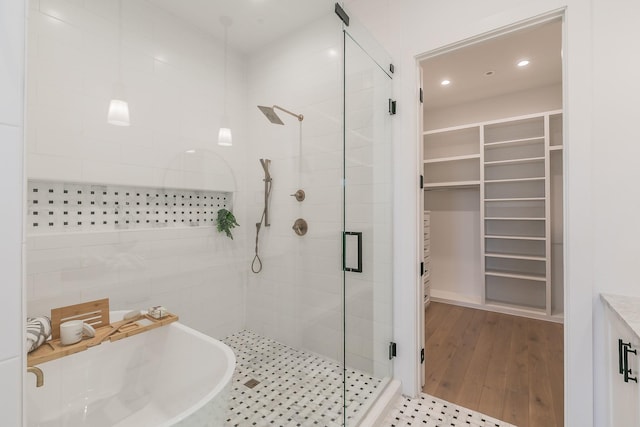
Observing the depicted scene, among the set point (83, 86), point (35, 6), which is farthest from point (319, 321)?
point (35, 6)

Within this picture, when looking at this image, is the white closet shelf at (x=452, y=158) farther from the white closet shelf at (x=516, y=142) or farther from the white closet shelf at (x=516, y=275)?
the white closet shelf at (x=516, y=275)

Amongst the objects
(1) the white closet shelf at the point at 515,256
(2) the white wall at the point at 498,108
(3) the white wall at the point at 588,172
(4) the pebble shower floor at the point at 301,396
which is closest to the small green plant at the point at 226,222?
(4) the pebble shower floor at the point at 301,396

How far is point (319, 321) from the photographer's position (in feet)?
6.60

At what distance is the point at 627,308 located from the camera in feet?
3.85

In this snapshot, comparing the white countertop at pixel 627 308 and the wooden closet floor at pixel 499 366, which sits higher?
the white countertop at pixel 627 308

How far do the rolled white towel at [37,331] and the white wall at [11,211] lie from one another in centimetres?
75

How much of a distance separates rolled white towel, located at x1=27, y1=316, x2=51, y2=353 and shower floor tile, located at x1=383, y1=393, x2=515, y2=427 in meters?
1.70

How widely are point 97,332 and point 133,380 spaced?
0.27 m

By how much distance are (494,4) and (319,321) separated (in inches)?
88.6

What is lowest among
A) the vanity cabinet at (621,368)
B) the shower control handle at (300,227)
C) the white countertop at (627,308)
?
the vanity cabinet at (621,368)

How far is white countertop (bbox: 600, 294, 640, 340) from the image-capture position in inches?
39.9

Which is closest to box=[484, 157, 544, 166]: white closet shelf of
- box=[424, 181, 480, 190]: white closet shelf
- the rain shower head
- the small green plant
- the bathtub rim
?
box=[424, 181, 480, 190]: white closet shelf

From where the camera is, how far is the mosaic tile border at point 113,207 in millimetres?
1137

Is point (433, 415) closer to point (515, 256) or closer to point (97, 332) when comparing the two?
point (97, 332)
